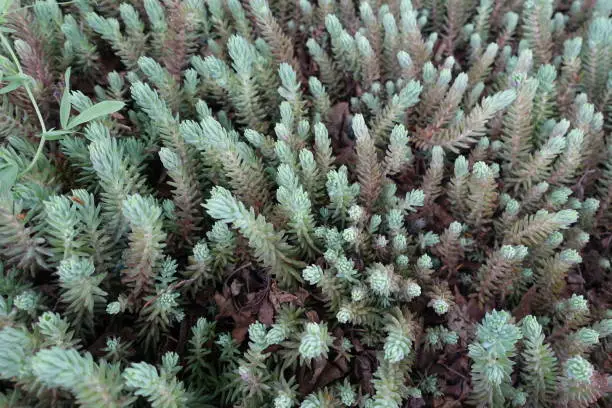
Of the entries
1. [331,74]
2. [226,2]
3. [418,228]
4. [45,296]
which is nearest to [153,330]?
[45,296]

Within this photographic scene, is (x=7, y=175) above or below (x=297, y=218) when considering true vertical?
above

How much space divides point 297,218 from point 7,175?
64 cm

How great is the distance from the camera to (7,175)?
1075 millimetres

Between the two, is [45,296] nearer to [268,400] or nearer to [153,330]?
[153,330]

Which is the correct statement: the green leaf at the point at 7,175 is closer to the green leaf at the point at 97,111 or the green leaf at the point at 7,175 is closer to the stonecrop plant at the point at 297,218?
the stonecrop plant at the point at 297,218

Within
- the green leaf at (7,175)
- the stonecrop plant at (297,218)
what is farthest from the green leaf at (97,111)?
the green leaf at (7,175)

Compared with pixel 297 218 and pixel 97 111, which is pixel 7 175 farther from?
pixel 297 218

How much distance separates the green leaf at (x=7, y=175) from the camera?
3.43 feet

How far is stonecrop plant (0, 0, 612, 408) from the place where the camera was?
1.05 meters

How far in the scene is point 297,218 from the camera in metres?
1.16

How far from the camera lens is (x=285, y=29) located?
1738mm

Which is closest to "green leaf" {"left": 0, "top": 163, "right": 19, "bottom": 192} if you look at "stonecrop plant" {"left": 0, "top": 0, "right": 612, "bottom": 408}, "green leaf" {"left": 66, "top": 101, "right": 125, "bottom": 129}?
"stonecrop plant" {"left": 0, "top": 0, "right": 612, "bottom": 408}

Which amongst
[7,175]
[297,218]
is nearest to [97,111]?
[7,175]

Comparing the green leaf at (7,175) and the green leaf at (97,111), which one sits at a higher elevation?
the green leaf at (97,111)
